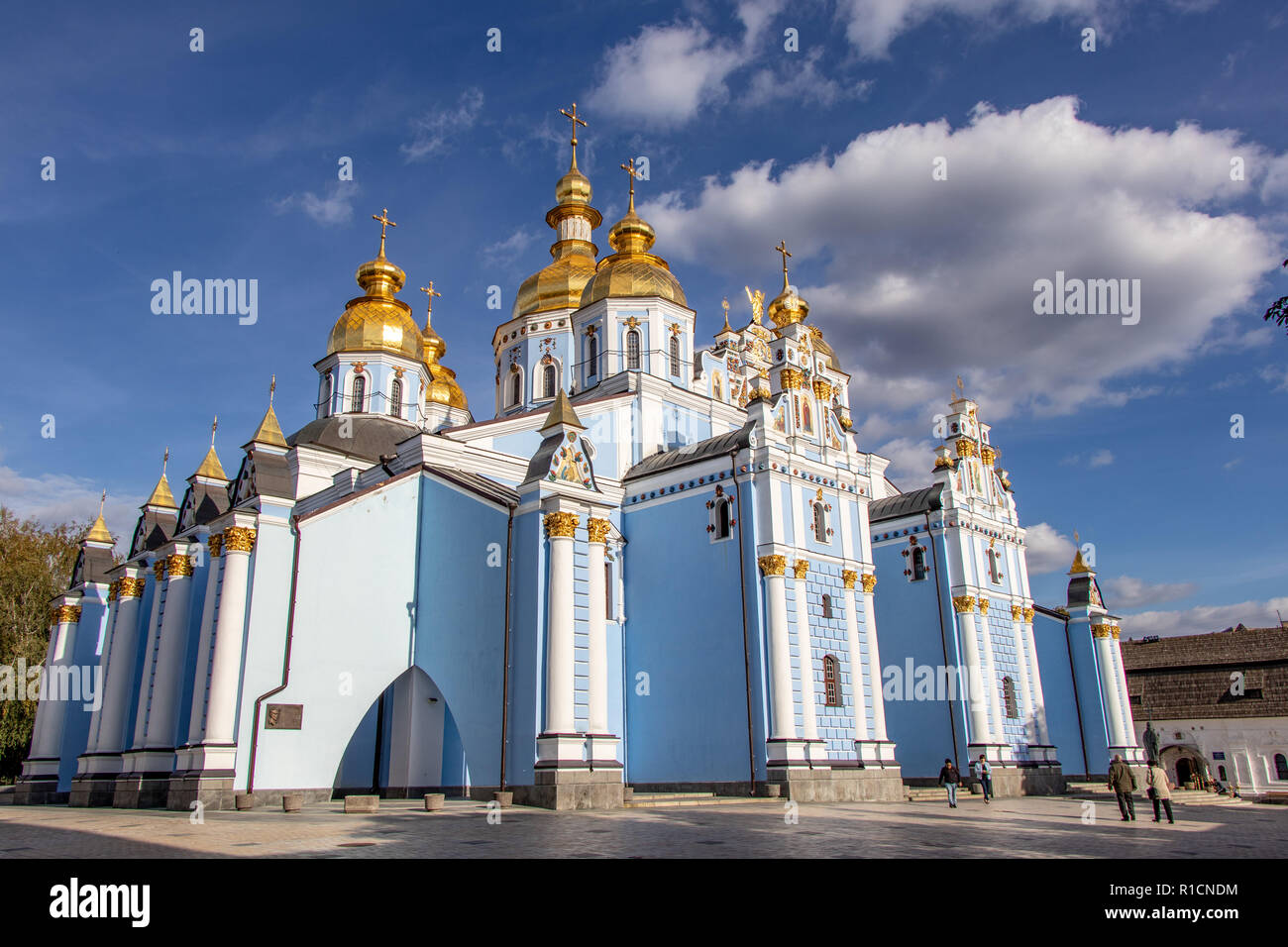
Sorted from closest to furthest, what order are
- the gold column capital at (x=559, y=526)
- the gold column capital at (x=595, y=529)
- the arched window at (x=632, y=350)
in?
the gold column capital at (x=559, y=526) → the gold column capital at (x=595, y=529) → the arched window at (x=632, y=350)

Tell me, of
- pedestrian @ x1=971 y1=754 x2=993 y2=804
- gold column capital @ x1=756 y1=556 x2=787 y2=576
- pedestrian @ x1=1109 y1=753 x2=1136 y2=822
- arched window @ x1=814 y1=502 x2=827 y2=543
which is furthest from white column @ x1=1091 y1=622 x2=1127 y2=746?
pedestrian @ x1=1109 y1=753 x2=1136 y2=822

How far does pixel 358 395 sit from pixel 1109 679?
2532 cm

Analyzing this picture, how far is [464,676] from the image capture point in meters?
18.9

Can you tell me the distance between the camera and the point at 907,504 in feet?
91.1

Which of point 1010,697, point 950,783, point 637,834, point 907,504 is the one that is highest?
point 907,504

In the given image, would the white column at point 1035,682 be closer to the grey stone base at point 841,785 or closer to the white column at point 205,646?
the grey stone base at point 841,785

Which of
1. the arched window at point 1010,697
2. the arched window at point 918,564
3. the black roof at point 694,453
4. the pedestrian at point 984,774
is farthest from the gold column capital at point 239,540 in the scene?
the arched window at point 1010,697

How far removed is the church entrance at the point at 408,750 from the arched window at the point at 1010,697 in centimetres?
1532

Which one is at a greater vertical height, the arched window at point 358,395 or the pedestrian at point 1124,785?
the arched window at point 358,395

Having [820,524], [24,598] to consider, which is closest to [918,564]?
[820,524]

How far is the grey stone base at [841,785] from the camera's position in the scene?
64.4 feet

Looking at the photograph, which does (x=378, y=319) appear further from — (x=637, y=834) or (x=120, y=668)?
(x=637, y=834)
